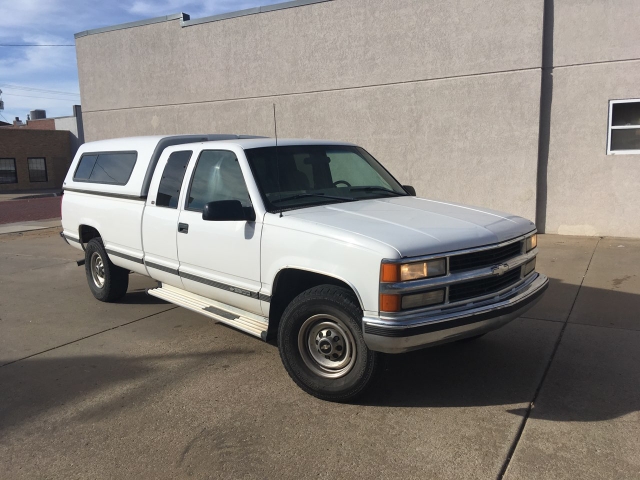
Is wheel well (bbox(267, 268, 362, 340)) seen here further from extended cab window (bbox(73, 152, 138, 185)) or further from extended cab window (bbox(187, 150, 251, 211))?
extended cab window (bbox(73, 152, 138, 185))

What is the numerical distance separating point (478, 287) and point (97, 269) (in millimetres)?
5046

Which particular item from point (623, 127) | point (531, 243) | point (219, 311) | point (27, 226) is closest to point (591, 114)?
point (623, 127)

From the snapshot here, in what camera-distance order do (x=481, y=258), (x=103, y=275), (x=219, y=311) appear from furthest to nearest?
(x=103, y=275) → (x=219, y=311) → (x=481, y=258)

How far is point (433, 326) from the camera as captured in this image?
365 centimetres

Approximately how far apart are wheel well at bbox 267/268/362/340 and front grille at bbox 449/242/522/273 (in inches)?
37.8

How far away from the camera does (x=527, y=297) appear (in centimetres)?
427

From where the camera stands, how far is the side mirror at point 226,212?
434 cm

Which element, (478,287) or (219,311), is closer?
(478,287)

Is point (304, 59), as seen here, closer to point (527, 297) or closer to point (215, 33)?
point (215, 33)

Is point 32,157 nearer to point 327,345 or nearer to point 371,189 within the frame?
point 371,189

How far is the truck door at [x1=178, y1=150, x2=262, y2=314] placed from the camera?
4586 millimetres

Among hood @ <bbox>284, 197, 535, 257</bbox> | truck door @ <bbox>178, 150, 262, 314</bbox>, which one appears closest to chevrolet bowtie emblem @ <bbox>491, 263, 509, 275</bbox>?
hood @ <bbox>284, 197, 535, 257</bbox>

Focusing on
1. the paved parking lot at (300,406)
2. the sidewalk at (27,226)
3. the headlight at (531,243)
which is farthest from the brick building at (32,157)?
the headlight at (531,243)

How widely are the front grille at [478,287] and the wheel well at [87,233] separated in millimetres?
4980
